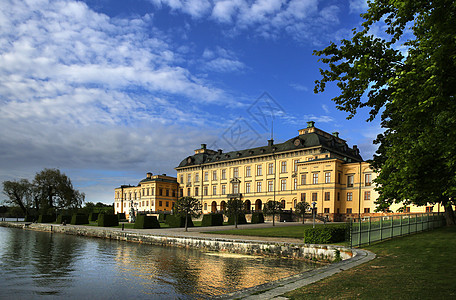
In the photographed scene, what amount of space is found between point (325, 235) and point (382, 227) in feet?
10.7

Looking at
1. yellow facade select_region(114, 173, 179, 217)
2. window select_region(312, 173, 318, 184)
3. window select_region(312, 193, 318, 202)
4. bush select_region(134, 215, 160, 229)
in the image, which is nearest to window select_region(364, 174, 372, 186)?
window select_region(312, 173, 318, 184)

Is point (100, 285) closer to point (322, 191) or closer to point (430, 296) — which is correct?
point (430, 296)

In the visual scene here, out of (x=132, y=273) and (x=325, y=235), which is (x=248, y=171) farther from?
(x=132, y=273)

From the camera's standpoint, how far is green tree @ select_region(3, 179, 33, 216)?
206ft

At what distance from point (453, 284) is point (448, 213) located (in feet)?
78.5

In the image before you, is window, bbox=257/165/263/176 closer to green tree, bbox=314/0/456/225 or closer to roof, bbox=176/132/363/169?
roof, bbox=176/132/363/169

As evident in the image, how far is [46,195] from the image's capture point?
61.0 meters

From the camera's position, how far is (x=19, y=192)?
209ft

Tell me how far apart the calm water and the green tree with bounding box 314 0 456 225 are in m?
6.72

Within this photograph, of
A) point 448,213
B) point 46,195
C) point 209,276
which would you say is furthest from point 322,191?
point 46,195

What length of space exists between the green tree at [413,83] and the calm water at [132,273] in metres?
6.72

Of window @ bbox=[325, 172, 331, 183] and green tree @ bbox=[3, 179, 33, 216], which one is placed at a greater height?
window @ bbox=[325, 172, 331, 183]

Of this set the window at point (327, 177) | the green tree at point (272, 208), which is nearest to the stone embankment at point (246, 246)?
the green tree at point (272, 208)

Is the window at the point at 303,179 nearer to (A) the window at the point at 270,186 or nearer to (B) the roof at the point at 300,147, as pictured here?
(B) the roof at the point at 300,147
